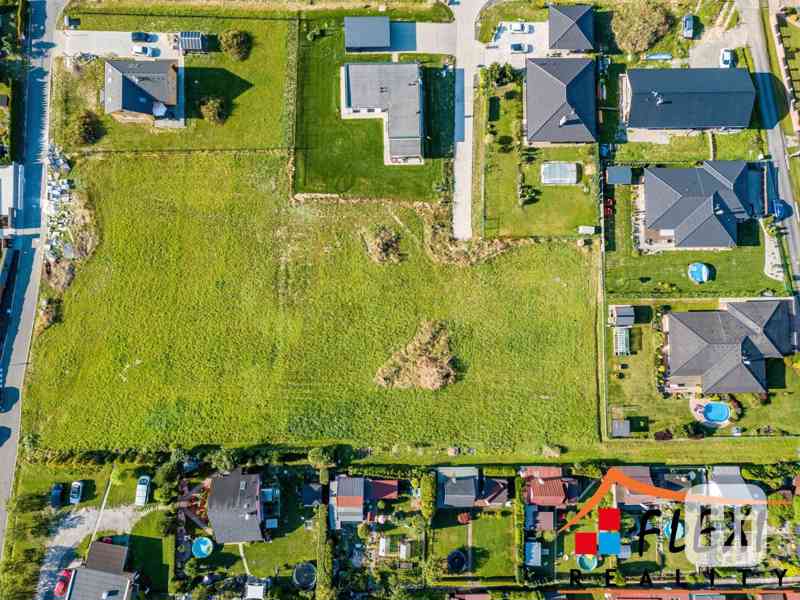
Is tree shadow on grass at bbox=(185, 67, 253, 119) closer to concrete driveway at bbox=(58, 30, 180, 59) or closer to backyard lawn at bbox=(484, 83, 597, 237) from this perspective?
concrete driveway at bbox=(58, 30, 180, 59)

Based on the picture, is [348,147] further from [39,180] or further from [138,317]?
[39,180]

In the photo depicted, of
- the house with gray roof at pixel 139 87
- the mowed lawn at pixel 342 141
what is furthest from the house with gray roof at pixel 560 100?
the house with gray roof at pixel 139 87

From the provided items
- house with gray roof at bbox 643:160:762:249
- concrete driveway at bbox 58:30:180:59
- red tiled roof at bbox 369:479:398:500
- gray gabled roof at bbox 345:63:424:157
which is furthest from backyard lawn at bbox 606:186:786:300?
concrete driveway at bbox 58:30:180:59

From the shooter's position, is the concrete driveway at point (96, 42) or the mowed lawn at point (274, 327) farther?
the concrete driveway at point (96, 42)

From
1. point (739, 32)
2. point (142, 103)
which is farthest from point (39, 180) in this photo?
point (739, 32)

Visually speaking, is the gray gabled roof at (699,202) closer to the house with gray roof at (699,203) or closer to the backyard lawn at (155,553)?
the house with gray roof at (699,203)
